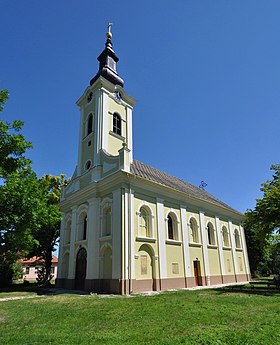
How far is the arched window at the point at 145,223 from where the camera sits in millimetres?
18748

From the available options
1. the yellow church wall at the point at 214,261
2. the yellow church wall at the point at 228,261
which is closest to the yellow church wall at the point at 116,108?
the yellow church wall at the point at 214,261

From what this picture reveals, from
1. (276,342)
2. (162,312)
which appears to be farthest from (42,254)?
(276,342)

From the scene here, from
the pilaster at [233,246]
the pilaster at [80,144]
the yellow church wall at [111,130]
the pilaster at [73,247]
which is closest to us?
the pilaster at [73,247]

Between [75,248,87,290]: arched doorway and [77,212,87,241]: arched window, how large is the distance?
1182 mm

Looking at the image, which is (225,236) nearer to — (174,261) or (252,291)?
(174,261)

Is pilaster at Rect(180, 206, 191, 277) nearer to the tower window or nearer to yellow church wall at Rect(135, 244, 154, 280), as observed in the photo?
yellow church wall at Rect(135, 244, 154, 280)

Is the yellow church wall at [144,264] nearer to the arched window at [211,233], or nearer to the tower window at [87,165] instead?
the tower window at [87,165]

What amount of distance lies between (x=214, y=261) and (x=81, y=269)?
12.8 m

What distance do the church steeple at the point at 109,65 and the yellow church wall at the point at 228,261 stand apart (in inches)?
825

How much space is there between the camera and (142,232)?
18.7 m

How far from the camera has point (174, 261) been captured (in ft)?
65.1

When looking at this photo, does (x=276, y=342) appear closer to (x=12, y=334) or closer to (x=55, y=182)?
(x=12, y=334)

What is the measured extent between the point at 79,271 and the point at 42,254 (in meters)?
10.9

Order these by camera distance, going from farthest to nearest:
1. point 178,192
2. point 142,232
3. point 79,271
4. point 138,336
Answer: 1. point 178,192
2. point 79,271
3. point 142,232
4. point 138,336
